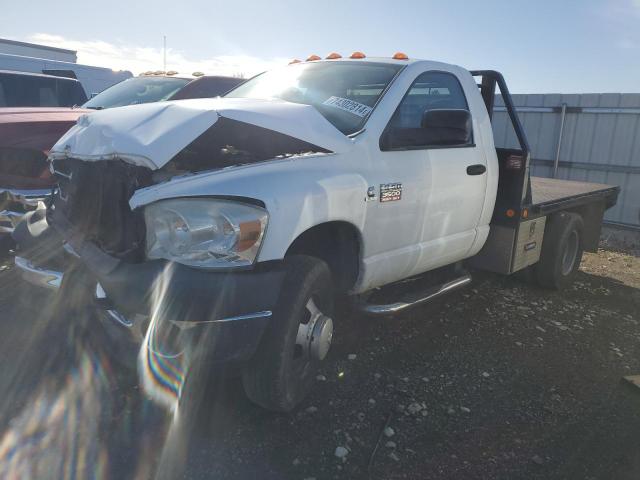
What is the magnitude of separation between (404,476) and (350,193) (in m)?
1.45

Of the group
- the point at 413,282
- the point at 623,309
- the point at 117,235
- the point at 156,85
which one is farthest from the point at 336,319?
the point at 156,85

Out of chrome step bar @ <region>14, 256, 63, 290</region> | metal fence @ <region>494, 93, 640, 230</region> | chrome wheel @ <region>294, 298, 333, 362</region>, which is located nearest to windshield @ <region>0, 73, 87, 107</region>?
chrome step bar @ <region>14, 256, 63, 290</region>

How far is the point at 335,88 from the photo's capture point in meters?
3.67

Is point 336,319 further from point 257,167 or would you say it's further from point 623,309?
point 623,309

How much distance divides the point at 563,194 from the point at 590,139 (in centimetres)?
486

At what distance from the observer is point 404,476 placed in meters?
2.53

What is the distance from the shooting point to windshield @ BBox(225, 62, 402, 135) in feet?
11.1

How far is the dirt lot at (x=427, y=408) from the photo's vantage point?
2.62m

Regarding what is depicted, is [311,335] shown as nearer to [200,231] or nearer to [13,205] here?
[200,231]

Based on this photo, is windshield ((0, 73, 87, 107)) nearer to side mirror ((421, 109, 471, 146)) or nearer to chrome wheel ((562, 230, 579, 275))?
side mirror ((421, 109, 471, 146))

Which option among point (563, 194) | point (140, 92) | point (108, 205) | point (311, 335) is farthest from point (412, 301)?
point (140, 92)

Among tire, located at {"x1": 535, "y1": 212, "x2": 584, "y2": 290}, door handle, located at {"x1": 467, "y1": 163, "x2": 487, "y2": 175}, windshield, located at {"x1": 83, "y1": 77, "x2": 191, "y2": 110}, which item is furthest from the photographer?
windshield, located at {"x1": 83, "y1": 77, "x2": 191, "y2": 110}

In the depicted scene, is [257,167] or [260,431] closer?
[257,167]

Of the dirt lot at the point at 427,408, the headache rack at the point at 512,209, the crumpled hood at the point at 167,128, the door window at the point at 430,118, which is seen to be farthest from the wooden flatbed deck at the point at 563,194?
the crumpled hood at the point at 167,128
